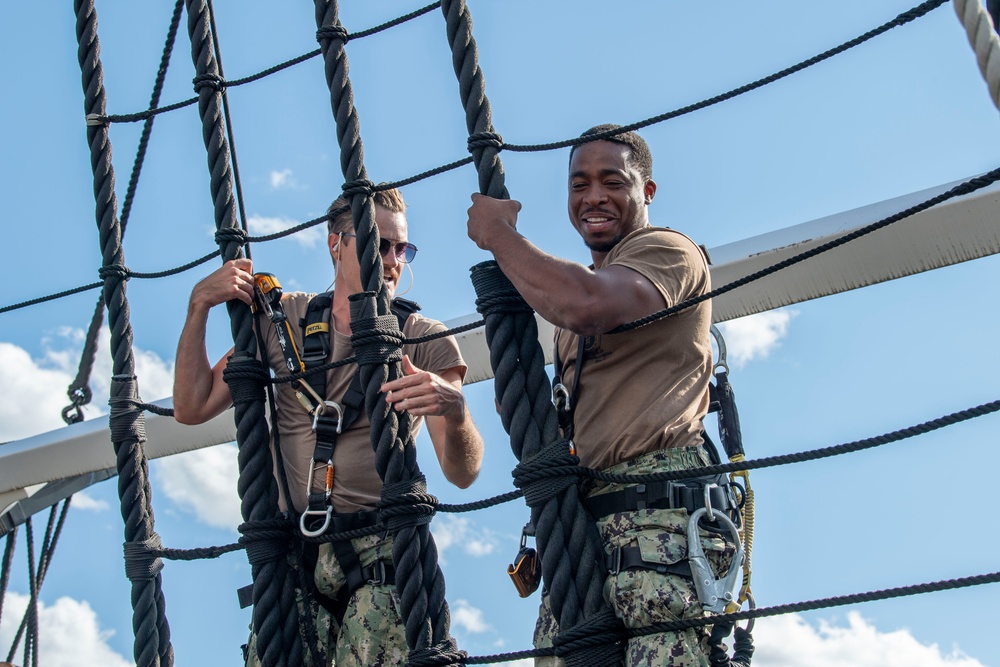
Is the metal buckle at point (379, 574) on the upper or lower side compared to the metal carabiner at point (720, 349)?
lower

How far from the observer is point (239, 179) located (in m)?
→ 4.07

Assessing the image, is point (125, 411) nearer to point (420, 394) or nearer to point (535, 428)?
point (420, 394)

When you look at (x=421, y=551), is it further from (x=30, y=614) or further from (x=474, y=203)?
(x=30, y=614)

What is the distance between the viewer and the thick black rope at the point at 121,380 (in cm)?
382

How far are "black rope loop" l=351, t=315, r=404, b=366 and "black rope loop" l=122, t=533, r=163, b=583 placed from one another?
43.3 inches

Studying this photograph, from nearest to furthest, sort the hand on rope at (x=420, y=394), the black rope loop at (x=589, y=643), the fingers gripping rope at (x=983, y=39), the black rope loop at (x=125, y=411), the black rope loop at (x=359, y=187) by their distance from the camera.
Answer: the fingers gripping rope at (x=983, y=39) < the black rope loop at (x=589, y=643) < the hand on rope at (x=420, y=394) < the black rope loop at (x=359, y=187) < the black rope loop at (x=125, y=411)

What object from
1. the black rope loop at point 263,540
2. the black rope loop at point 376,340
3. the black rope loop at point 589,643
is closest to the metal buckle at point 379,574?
the black rope loop at point 263,540

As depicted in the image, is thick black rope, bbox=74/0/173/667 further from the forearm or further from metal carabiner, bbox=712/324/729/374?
metal carabiner, bbox=712/324/729/374

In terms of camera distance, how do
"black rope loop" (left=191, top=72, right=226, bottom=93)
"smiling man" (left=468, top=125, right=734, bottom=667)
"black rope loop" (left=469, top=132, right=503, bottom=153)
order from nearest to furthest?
"smiling man" (left=468, top=125, right=734, bottom=667) → "black rope loop" (left=469, top=132, right=503, bottom=153) → "black rope loop" (left=191, top=72, right=226, bottom=93)

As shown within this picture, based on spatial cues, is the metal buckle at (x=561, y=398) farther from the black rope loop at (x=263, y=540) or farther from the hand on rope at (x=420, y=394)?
the black rope loop at (x=263, y=540)

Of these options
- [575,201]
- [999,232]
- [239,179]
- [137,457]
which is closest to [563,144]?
[575,201]

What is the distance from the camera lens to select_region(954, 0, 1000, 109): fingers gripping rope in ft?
7.16

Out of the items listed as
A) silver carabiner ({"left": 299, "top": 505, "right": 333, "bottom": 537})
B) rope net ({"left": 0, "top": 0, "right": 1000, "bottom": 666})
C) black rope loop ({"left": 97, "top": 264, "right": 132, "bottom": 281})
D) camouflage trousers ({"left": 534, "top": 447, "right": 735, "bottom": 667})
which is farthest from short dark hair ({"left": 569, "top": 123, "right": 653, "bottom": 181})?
black rope loop ({"left": 97, "top": 264, "right": 132, "bottom": 281})

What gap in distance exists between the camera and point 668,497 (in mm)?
2932
